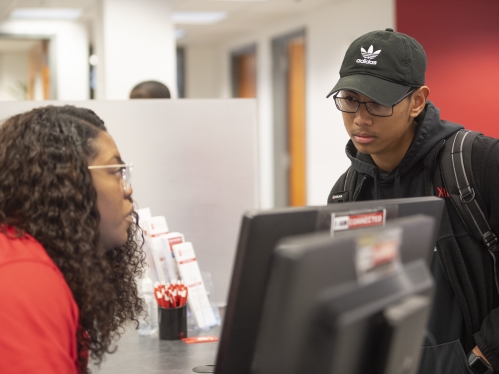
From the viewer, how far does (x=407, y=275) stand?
91 centimetres

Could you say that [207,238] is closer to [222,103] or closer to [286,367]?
[222,103]

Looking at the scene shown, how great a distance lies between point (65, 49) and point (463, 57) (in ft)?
16.6

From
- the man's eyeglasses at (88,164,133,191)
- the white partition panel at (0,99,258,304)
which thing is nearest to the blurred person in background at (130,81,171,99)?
the white partition panel at (0,99,258,304)

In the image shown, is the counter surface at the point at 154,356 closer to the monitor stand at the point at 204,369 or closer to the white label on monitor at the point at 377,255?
the monitor stand at the point at 204,369

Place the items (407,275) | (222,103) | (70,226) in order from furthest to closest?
(222,103)
(70,226)
(407,275)

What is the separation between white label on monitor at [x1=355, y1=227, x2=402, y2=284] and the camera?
83cm

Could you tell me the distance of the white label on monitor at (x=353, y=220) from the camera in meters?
1.03

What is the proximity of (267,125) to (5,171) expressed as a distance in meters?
8.13

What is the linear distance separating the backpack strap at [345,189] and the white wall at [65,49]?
22.6 ft

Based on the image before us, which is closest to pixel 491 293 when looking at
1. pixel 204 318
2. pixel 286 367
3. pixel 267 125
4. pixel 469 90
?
pixel 204 318

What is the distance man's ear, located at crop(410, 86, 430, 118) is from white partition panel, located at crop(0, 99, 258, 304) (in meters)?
0.86

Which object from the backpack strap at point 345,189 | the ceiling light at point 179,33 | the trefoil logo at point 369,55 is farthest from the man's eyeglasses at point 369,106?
the ceiling light at point 179,33

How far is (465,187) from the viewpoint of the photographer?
1.75 m

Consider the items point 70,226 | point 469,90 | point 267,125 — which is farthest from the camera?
point 267,125
